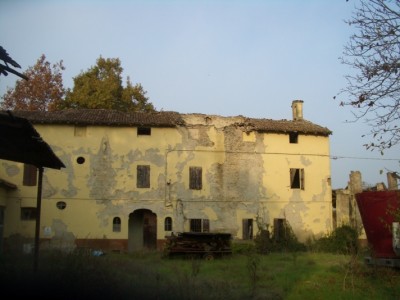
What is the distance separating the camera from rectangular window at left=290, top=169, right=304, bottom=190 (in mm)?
28438

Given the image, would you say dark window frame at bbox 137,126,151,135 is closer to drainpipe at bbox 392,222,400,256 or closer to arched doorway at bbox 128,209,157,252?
arched doorway at bbox 128,209,157,252

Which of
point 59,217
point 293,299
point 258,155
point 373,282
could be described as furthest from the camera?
point 258,155

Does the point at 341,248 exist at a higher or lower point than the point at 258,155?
lower

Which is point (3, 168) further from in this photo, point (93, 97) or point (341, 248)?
point (341, 248)

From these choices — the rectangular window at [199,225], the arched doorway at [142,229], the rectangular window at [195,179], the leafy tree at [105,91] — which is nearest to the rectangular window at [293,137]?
the rectangular window at [195,179]

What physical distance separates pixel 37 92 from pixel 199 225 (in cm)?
1643

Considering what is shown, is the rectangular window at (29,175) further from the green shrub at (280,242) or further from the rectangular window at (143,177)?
the green shrub at (280,242)

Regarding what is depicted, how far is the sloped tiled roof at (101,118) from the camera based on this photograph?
86.2ft

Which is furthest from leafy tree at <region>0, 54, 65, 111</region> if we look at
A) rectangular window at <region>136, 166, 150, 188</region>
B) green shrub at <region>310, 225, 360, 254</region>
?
green shrub at <region>310, 225, 360, 254</region>

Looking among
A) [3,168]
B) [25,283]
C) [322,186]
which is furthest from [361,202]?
[3,168]

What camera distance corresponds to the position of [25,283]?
7676 mm

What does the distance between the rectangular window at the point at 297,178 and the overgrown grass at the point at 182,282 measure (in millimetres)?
12600

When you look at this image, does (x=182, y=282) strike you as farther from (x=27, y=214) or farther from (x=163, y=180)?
(x=27, y=214)

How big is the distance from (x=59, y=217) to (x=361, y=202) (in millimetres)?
18175
